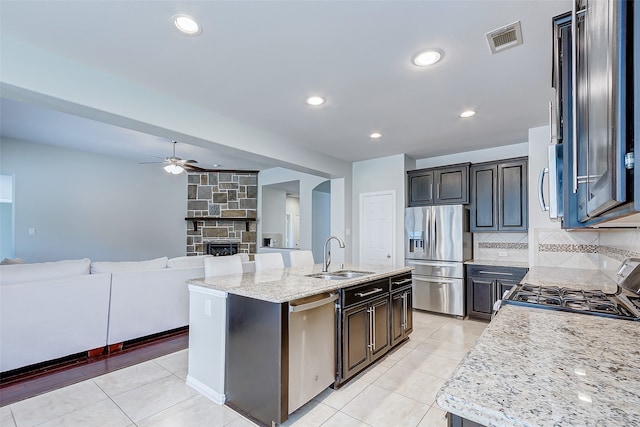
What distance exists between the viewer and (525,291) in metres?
2.00

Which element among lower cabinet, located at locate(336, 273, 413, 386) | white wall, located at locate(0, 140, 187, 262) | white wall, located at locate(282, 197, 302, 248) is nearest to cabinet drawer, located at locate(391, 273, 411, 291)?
lower cabinet, located at locate(336, 273, 413, 386)

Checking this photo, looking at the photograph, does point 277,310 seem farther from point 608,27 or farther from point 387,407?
point 608,27

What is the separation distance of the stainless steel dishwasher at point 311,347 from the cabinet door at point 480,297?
280 centimetres

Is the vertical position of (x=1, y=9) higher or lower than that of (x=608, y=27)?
higher

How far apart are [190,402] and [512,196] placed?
176 inches

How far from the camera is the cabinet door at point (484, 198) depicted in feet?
14.4

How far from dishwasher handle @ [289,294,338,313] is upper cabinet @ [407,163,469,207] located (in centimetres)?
308

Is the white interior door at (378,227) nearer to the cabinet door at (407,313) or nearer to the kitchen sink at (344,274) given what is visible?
the cabinet door at (407,313)

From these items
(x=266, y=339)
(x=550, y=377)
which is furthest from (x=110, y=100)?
(x=550, y=377)

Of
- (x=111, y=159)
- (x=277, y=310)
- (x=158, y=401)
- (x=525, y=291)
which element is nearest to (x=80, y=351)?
(x=158, y=401)

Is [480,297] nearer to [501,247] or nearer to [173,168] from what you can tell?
[501,247]

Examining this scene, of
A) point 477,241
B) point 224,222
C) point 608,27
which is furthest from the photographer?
point 224,222

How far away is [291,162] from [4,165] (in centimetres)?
516

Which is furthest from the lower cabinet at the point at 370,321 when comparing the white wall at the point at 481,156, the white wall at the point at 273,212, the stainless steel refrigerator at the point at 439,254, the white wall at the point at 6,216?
the white wall at the point at 6,216
